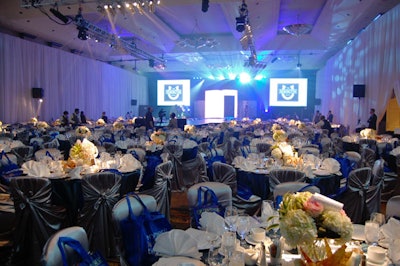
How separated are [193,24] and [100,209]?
1134cm

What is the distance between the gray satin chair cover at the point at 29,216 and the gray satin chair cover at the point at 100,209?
1.26ft

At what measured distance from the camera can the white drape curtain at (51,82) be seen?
43.5 feet

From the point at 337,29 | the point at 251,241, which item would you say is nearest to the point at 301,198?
the point at 251,241

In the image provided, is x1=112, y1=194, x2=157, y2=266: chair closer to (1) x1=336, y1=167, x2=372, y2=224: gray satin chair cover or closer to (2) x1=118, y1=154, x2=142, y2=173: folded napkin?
(2) x1=118, y1=154, x2=142, y2=173: folded napkin

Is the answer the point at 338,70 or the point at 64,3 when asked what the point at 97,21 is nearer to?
the point at 64,3

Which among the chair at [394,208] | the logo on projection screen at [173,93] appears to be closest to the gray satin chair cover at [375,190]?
the chair at [394,208]

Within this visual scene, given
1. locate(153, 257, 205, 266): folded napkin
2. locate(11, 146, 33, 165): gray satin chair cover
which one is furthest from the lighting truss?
locate(153, 257, 205, 266): folded napkin

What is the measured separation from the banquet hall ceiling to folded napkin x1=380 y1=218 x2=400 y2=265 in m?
7.14

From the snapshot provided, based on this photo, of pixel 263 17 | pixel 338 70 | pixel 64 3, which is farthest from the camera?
pixel 338 70

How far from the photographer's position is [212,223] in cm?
222

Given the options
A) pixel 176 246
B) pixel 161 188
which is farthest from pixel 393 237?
pixel 161 188

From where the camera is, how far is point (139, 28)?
1328 centimetres

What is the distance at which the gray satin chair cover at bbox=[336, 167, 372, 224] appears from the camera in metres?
4.13

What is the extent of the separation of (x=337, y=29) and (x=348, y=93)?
332 centimetres
